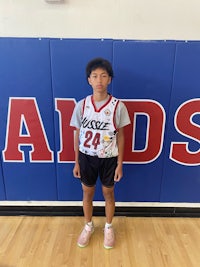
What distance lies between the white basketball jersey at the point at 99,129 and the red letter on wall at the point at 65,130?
0.75 ft

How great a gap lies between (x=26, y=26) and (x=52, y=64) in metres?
0.28

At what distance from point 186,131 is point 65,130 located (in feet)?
2.82

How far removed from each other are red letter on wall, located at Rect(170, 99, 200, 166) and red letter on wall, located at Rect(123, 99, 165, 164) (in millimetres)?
109

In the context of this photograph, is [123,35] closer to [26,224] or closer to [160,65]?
[160,65]

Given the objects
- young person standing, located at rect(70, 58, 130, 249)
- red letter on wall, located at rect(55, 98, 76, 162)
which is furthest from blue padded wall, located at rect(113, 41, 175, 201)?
red letter on wall, located at rect(55, 98, 76, 162)

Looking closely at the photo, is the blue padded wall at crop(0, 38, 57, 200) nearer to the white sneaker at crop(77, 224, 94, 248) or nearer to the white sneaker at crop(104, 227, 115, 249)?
the white sneaker at crop(77, 224, 94, 248)

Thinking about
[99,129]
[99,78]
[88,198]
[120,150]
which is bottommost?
[88,198]

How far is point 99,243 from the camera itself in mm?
1674

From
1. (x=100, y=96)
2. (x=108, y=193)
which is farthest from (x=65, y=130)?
(x=108, y=193)

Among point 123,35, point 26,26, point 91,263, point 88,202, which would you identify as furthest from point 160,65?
point 91,263

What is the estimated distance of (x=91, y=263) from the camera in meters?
1.51

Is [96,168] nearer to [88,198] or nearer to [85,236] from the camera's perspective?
[88,198]

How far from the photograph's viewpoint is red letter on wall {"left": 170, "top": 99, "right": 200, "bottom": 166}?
1697 mm

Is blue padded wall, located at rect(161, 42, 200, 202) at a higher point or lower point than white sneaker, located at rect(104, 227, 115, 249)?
higher
